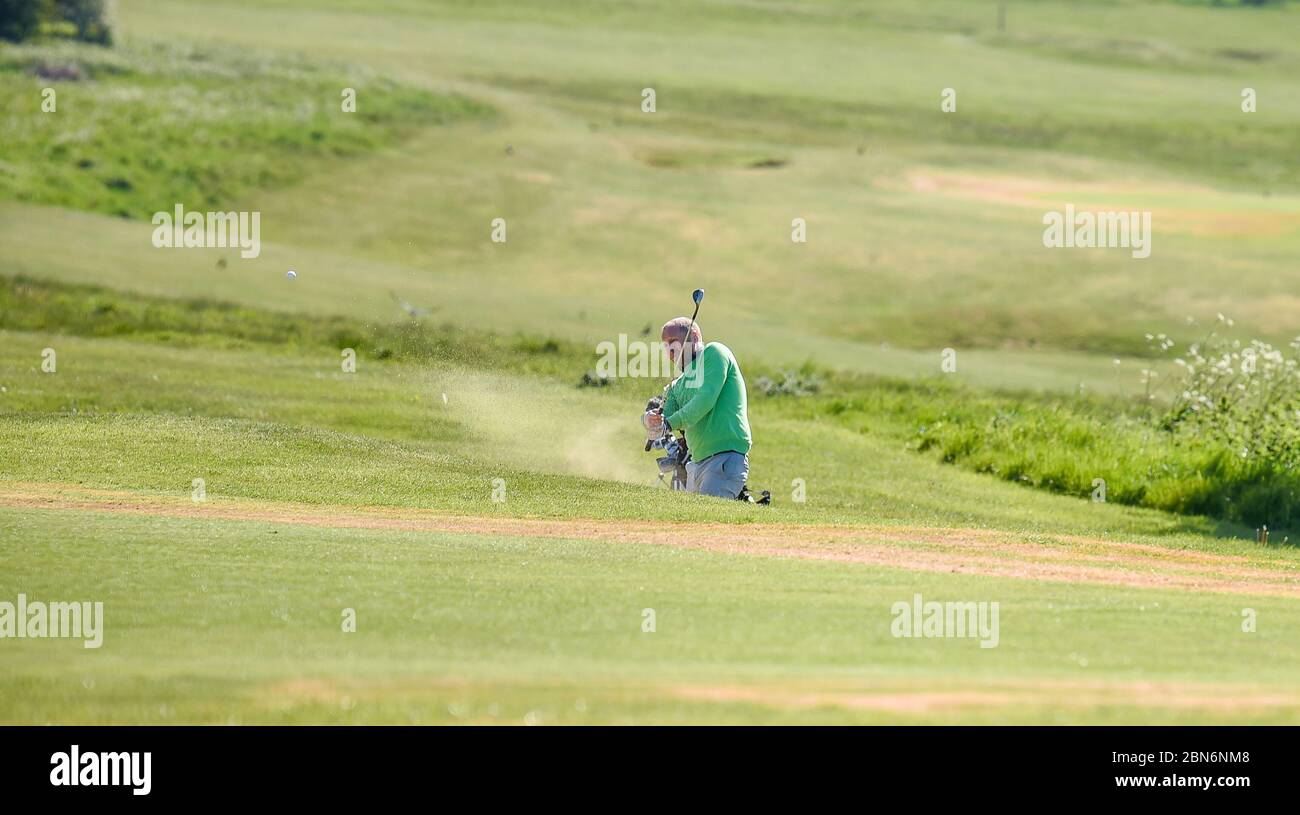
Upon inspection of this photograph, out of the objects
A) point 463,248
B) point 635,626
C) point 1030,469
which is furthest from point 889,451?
point 463,248

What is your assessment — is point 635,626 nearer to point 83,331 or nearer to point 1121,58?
point 83,331

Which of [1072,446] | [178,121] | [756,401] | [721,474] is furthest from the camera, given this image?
[178,121]

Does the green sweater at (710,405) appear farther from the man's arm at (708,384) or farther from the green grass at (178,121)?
the green grass at (178,121)

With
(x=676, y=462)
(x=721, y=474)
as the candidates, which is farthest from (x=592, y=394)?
(x=721, y=474)

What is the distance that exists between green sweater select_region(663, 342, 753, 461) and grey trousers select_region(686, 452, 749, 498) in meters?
0.09

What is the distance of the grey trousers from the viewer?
60.6 feet

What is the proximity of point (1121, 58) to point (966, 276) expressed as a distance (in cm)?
6927

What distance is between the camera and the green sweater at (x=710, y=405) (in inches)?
696

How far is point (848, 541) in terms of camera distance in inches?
647

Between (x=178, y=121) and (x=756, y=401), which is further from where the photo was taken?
(x=178, y=121)

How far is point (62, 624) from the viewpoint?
11.3 m

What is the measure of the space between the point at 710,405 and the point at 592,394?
38.3ft

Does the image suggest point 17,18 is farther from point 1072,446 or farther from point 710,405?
point 710,405

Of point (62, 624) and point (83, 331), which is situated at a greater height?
point (83, 331)
